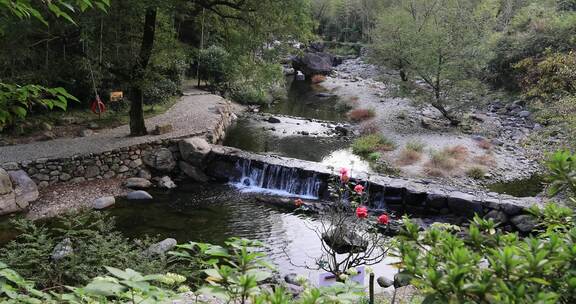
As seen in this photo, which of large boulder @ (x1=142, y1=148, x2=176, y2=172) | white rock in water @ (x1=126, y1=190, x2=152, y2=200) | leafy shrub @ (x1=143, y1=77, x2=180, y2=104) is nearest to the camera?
white rock in water @ (x1=126, y1=190, x2=152, y2=200)

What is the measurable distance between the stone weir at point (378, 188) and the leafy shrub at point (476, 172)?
2.78 m

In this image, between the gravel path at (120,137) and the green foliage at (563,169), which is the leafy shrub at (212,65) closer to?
the gravel path at (120,137)

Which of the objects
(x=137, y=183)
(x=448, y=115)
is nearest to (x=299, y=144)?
(x=137, y=183)

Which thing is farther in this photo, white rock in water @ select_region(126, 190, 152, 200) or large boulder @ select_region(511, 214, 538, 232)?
white rock in water @ select_region(126, 190, 152, 200)

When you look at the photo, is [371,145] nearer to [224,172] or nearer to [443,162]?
[443,162]

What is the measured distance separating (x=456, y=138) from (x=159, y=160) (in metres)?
12.1

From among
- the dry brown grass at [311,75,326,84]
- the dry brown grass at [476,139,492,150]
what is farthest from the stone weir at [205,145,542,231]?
the dry brown grass at [311,75,326,84]

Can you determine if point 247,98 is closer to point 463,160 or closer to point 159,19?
point 159,19

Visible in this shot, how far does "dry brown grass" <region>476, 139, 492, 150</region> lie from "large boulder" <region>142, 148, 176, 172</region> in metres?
11.7

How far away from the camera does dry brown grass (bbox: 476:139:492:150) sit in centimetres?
1617

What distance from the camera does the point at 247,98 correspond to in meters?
24.4

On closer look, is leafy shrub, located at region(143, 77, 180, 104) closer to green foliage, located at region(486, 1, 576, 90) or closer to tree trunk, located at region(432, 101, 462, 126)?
tree trunk, located at region(432, 101, 462, 126)

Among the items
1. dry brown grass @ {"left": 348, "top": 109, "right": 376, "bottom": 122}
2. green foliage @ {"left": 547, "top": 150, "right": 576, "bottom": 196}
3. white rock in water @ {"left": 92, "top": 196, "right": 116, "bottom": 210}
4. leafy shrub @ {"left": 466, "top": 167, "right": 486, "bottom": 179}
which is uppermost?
green foliage @ {"left": 547, "top": 150, "right": 576, "bottom": 196}

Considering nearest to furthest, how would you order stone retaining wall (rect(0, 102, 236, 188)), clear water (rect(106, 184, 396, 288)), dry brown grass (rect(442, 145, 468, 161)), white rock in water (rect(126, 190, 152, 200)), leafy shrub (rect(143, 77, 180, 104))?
clear water (rect(106, 184, 396, 288)), stone retaining wall (rect(0, 102, 236, 188)), white rock in water (rect(126, 190, 152, 200)), dry brown grass (rect(442, 145, 468, 161)), leafy shrub (rect(143, 77, 180, 104))
